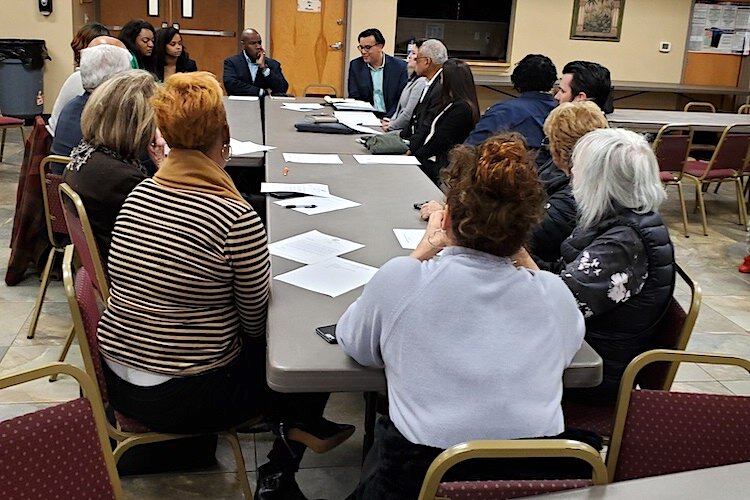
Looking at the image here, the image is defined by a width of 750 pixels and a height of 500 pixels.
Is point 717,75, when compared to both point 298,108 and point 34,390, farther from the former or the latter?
point 34,390

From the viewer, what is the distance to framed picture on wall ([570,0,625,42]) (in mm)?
9648

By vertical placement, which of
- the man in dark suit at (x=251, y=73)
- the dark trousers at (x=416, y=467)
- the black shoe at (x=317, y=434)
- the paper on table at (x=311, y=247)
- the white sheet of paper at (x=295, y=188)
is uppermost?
the man in dark suit at (x=251, y=73)

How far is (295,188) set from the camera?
303cm

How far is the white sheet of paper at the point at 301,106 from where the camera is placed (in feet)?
18.2

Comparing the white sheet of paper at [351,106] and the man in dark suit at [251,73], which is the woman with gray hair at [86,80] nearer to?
the white sheet of paper at [351,106]

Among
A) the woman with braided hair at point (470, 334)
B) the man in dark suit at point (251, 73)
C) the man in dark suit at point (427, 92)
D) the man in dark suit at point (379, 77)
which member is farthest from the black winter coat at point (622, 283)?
the man in dark suit at point (251, 73)

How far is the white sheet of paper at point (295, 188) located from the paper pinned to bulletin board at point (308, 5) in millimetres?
6478

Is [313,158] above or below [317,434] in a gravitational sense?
above

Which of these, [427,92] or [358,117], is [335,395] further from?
[358,117]

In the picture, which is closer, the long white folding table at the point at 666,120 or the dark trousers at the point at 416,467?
the dark trousers at the point at 416,467

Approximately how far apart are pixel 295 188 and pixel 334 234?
0.57m

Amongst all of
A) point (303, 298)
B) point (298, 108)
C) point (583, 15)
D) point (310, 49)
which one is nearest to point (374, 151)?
point (298, 108)

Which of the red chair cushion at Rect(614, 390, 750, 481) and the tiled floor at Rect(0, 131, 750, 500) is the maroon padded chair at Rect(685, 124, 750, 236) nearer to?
the tiled floor at Rect(0, 131, 750, 500)

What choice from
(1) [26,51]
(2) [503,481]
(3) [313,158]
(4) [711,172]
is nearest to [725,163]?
(4) [711,172]
